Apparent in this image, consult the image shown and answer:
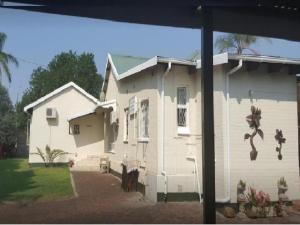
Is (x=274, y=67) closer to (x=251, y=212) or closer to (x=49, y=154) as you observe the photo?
(x=251, y=212)

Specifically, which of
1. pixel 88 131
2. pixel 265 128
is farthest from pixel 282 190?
pixel 88 131

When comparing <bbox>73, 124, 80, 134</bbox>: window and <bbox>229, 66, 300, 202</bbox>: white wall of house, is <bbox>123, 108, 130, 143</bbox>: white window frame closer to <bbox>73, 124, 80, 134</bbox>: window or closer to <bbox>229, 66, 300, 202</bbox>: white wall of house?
<bbox>229, 66, 300, 202</bbox>: white wall of house

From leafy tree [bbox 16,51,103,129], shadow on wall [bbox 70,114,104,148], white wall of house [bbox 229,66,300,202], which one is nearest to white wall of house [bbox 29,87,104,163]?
shadow on wall [bbox 70,114,104,148]

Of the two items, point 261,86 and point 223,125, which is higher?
point 261,86

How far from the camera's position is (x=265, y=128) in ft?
34.6

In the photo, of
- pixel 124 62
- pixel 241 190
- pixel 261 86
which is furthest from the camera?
pixel 124 62

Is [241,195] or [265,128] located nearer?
[241,195]

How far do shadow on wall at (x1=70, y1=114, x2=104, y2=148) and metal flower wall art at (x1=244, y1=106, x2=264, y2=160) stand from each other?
12333mm

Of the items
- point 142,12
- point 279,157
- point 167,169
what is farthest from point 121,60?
point 142,12

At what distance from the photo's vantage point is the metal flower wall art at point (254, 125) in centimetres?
1037

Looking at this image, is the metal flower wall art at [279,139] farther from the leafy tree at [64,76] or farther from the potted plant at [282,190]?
the leafy tree at [64,76]

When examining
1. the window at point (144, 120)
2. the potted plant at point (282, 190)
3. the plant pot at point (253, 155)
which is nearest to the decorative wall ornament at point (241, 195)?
the plant pot at point (253, 155)

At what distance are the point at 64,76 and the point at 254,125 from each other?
136 feet

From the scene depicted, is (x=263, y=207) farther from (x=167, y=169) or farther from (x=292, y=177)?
(x=167, y=169)
